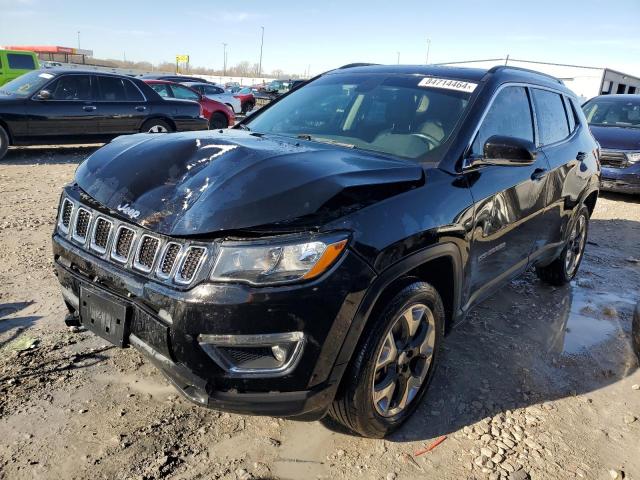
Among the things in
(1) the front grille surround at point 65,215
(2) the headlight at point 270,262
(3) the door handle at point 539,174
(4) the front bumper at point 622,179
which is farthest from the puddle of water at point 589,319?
(4) the front bumper at point 622,179

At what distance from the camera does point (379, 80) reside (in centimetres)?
354

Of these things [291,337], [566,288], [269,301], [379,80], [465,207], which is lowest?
[566,288]

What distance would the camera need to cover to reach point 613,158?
29.8 ft

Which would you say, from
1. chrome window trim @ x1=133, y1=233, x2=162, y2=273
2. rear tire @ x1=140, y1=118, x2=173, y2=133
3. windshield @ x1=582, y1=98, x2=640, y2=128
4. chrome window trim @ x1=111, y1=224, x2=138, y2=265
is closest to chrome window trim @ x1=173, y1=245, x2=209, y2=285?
chrome window trim @ x1=133, y1=233, x2=162, y2=273

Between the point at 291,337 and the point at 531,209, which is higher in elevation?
the point at 531,209

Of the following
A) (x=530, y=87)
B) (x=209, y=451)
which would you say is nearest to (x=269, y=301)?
(x=209, y=451)

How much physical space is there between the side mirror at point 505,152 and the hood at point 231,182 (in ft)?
1.54

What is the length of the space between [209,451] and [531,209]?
8.49ft

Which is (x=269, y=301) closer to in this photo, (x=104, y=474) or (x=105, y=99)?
(x=104, y=474)

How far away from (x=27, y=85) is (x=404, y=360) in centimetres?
946

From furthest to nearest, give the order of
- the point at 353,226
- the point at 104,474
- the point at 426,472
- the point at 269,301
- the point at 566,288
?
1. the point at 566,288
2. the point at 426,472
3. the point at 104,474
4. the point at 353,226
5. the point at 269,301

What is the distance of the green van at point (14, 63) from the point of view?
49.8 feet

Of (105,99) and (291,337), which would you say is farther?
(105,99)

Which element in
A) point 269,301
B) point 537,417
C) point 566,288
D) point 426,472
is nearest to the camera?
point 269,301
